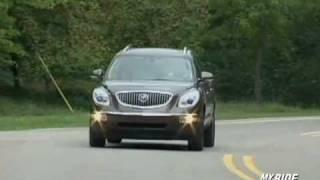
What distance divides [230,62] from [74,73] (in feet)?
32.7

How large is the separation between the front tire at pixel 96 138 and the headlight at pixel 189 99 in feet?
5.19

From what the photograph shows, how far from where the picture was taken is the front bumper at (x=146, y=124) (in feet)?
59.2

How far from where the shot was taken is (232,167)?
15266 mm

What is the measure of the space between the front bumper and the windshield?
1049 mm

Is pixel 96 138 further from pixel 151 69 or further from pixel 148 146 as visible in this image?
pixel 151 69

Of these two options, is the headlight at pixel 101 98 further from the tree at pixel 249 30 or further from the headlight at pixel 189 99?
the tree at pixel 249 30

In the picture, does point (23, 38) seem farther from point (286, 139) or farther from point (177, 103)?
point (177, 103)

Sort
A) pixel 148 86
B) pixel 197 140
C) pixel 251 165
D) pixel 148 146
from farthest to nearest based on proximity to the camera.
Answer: pixel 148 146 < pixel 197 140 < pixel 148 86 < pixel 251 165

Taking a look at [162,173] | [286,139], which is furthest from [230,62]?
[162,173]

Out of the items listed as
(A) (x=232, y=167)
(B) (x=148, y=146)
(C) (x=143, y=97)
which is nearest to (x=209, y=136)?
(B) (x=148, y=146)

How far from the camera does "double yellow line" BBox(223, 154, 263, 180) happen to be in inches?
557

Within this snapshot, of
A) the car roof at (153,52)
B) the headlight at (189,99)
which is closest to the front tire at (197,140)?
the headlight at (189,99)

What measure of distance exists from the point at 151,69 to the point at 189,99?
4.40ft

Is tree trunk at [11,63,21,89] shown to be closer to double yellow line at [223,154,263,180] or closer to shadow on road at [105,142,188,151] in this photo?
shadow on road at [105,142,188,151]
